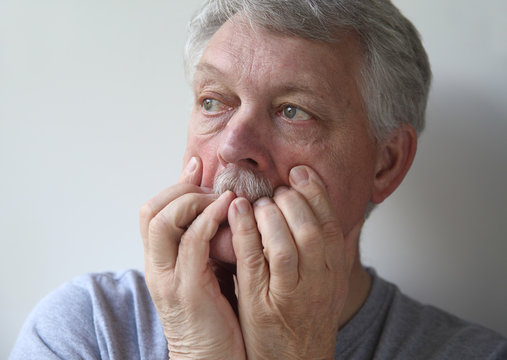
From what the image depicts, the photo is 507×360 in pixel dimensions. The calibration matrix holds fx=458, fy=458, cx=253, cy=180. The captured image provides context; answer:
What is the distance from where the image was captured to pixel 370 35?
1.45 meters

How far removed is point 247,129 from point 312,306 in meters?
0.52

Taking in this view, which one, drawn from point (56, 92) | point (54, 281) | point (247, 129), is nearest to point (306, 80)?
point (247, 129)

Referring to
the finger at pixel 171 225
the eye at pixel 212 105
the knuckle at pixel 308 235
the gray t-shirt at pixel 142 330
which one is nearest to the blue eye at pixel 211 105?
the eye at pixel 212 105

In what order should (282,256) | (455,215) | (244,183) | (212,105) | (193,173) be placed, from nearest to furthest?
(282,256) → (244,183) → (193,173) → (212,105) → (455,215)

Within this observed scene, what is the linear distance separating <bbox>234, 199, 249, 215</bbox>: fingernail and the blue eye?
38 cm

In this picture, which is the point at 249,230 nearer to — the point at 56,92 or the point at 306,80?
the point at 306,80

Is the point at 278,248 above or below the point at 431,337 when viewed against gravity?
above

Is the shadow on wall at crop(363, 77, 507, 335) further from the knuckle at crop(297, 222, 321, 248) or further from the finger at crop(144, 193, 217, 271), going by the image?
the finger at crop(144, 193, 217, 271)

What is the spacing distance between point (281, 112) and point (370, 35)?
387mm

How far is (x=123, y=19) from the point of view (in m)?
2.03

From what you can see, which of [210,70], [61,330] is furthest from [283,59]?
[61,330]

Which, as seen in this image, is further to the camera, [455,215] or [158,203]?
[455,215]

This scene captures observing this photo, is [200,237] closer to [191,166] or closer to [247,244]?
[247,244]

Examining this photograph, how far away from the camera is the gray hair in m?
1.36
